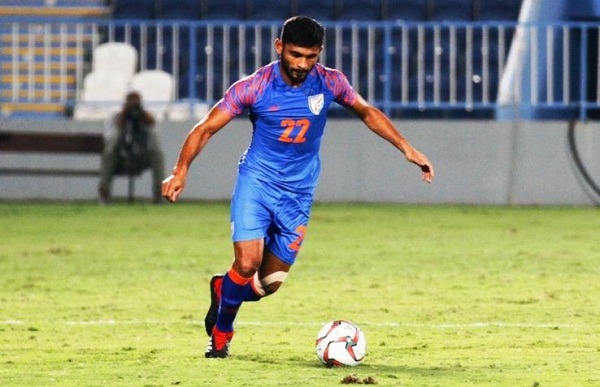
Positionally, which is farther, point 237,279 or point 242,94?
point 237,279

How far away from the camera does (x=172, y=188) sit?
24.0 feet

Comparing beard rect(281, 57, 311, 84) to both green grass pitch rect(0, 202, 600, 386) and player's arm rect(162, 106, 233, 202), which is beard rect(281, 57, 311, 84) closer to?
player's arm rect(162, 106, 233, 202)

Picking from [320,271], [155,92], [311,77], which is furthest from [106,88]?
[311,77]

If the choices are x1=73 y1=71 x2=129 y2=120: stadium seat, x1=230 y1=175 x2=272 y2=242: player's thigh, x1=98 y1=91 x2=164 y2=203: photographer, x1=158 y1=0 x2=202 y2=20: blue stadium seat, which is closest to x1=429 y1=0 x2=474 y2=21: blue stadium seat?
x1=158 y1=0 x2=202 y2=20: blue stadium seat

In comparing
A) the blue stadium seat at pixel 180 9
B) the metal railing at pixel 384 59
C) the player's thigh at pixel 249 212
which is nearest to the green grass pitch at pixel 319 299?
the player's thigh at pixel 249 212

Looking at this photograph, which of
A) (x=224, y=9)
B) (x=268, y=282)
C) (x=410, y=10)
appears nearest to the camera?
(x=268, y=282)

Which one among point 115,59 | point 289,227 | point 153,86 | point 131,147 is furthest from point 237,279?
point 115,59

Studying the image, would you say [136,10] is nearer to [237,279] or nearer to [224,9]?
[224,9]

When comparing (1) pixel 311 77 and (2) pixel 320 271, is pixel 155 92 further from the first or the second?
(1) pixel 311 77

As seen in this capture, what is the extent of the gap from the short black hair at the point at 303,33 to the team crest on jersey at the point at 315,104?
406 millimetres

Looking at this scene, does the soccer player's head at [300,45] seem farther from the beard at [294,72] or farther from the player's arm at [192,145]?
the player's arm at [192,145]

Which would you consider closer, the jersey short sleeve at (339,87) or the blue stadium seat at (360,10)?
the jersey short sleeve at (339,87)

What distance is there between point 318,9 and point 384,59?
2.47 metres

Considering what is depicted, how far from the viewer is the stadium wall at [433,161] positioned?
1928 cm
